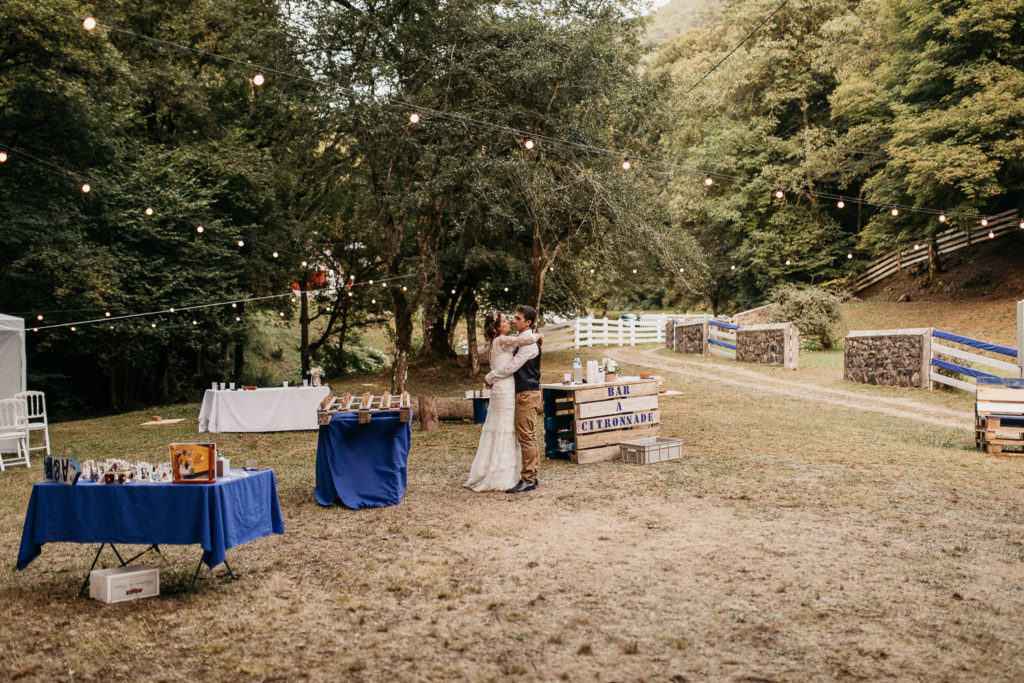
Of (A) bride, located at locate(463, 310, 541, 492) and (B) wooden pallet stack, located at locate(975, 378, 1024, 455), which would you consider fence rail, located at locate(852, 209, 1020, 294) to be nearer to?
(B) wooden pallet stack, located at locate(975, 378, 1024, 455)

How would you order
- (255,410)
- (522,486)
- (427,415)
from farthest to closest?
(255,410) → (427,415) → (522,486)

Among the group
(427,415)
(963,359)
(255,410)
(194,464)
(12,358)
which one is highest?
(12,358)

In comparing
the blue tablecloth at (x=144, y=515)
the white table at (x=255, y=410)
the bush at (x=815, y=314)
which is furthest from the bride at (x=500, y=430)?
the bush at (x=815, y=314)

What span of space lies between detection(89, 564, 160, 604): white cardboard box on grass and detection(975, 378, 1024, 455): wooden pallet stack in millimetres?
8751

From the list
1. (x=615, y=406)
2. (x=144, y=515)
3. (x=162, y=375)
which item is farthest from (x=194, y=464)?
(x=162, y=375)

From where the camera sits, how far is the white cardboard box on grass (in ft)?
13.5

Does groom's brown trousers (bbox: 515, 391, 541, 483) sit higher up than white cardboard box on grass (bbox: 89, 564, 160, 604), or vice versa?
groom's brown trousers (bbox: 515, 391, 541, 483)

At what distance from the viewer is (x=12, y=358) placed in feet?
35.5

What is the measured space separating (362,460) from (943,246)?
2593 cm

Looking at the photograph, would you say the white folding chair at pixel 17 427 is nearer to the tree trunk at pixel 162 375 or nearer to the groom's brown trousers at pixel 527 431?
the groom's brown trousers at pixel 527 431

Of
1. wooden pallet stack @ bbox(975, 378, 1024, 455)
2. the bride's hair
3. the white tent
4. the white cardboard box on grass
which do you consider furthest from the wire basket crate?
the white tent

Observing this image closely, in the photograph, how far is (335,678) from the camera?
318cm

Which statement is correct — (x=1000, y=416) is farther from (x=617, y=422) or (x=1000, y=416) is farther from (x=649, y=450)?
(x=617, y=422)

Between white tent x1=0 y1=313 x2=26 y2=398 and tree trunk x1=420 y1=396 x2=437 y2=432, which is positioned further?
tree trunk x1=420 y1=396 x2=437 y2=432
